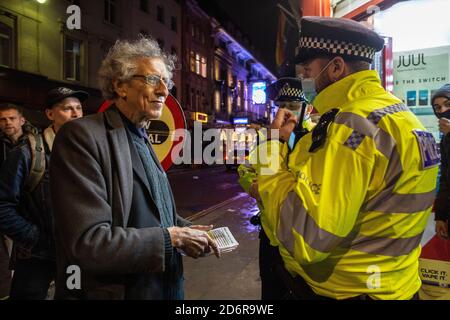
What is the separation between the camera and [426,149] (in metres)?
1.41

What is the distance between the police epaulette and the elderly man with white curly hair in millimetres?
741

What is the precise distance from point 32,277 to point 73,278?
139 centimetres

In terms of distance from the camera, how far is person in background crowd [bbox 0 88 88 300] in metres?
2.51

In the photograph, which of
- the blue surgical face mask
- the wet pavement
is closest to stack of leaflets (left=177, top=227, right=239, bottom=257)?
the blue surgical face mask

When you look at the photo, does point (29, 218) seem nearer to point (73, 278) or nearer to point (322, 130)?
point (73, 278)

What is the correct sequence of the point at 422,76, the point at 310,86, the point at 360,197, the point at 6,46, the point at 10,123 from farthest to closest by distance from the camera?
1. the point at 6,46
2. the point at 10,123
3. the point at 422,76
4. the point at 310,86
5. the point at 360,197

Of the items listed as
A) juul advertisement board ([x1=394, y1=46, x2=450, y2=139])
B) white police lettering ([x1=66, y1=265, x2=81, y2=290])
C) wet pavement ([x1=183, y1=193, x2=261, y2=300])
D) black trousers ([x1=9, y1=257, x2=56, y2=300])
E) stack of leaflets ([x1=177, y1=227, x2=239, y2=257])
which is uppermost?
juul advertisement board ([x1=394, y1=46, x2=450, y2=139])

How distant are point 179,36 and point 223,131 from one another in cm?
980

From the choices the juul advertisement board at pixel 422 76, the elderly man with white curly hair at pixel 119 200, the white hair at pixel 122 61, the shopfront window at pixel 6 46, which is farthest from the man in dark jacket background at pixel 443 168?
the shopfront window at pixel 6 46

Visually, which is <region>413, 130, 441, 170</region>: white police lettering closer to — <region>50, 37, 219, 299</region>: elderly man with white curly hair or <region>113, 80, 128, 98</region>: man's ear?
<region>50, 37, 219, 299</region>: elderly man with white curly hair

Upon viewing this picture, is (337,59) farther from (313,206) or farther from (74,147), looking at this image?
(74,147)

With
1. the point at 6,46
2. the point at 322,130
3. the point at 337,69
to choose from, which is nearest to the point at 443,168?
the point at 337,69

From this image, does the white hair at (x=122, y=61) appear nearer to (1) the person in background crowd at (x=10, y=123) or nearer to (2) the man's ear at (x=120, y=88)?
(2) the man's ear at (x=120, y=88)

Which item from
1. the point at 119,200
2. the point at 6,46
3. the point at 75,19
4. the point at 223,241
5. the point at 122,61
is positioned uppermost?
the point at 6,46
